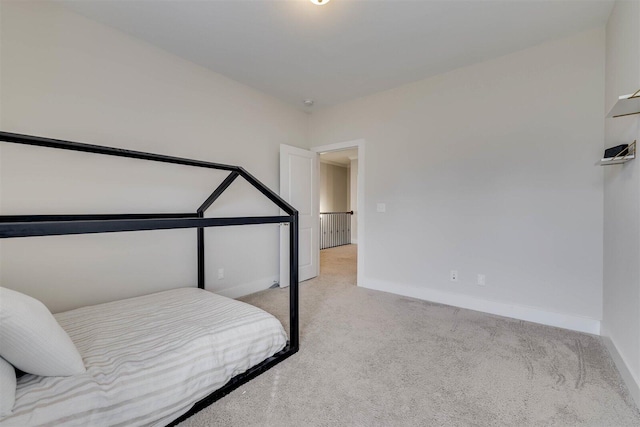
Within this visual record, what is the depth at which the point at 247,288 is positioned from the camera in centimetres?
322

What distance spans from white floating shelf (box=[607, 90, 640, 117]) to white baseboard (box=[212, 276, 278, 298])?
337 centimetres

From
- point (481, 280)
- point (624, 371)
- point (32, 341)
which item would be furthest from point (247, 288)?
point (624, 371)

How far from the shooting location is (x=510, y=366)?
5.75ft

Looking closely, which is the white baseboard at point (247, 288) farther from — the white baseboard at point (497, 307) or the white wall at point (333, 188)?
the white wall at point (333, 188)

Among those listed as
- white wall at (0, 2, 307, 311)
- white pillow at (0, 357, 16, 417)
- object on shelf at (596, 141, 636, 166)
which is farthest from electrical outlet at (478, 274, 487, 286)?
white pillow at (0, 357, 16, 417)

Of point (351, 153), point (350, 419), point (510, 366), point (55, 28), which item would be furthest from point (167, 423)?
point (351, 153)

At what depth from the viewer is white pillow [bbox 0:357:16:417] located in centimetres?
88

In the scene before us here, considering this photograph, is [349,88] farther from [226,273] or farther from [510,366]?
[510,366]

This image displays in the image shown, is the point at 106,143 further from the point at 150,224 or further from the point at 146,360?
the point at 146,360

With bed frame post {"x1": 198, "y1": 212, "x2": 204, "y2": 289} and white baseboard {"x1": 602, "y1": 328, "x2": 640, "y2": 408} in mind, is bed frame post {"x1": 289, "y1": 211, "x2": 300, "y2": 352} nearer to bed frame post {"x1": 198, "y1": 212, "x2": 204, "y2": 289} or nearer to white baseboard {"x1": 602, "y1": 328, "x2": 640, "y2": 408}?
bed frame post {"x1": 198, "y1": 212, "x2": 204, "y2": 289}

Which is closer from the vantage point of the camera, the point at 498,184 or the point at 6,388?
the point at 6,388

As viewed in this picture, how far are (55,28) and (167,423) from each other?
8.99ft

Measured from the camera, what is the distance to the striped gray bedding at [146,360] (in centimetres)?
101

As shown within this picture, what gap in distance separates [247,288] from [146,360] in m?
1.99
